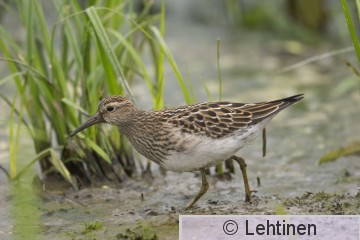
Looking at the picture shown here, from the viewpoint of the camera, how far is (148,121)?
768cm

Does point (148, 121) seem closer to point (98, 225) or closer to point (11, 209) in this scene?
→ point (98, 225)

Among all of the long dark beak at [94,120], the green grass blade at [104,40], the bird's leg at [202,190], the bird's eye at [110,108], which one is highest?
the green grass blade at [104,40]

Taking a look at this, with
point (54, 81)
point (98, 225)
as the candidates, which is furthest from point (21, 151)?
point (98, 225)

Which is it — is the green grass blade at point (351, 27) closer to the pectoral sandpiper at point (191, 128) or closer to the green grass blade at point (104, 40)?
the pectoral sandpiper at point (191, 128)

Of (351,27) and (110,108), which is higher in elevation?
(351,27)

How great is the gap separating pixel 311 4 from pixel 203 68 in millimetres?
2439

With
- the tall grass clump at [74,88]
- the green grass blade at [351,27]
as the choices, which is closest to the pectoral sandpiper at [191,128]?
the tall grass clump at [74,88]

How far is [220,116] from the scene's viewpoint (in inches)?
298

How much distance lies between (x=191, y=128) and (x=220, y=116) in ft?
1.07

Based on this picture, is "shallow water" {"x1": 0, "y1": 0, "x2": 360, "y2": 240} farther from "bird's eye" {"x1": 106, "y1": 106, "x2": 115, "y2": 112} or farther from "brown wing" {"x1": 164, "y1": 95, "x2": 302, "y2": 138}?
"bird's eye" {"x1": 106, "y1": 106, "x2": 115, "y2": 112}

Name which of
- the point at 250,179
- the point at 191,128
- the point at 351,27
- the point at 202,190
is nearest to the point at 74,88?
the point at 191,128

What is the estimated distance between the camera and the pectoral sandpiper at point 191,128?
7328 millimetres

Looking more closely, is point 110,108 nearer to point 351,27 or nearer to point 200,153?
point 200,153

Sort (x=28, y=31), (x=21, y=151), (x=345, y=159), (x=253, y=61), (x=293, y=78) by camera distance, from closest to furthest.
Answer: (x=28, y=31), (x=345, y=159), (x=21, y=151), (x=293, y=78), (x=253, y=61)
